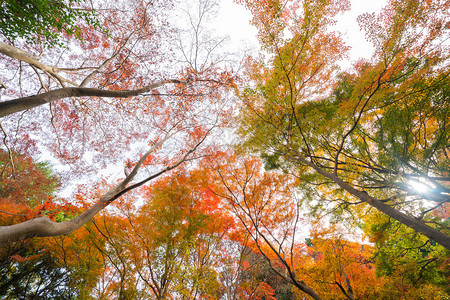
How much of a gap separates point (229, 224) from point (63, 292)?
9.10m

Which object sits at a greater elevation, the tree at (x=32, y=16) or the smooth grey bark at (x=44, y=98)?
the tree at (x=32, y=16)

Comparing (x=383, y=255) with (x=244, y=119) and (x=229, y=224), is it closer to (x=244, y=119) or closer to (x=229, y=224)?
(x=229, y=224)

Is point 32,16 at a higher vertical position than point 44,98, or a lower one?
higher

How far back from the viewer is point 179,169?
7.29 metres

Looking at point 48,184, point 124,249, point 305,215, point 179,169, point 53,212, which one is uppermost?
point 48,184

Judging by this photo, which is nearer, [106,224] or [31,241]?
[106,224]

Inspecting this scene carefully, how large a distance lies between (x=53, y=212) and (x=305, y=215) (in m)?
8.16

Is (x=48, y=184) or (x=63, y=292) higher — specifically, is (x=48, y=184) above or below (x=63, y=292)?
above

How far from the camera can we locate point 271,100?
5391 millimetres

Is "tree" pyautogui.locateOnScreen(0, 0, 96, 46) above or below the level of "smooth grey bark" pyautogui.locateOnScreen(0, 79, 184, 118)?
above

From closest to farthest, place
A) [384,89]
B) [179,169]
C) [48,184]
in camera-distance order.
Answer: [384,89] → [179,169] → [48,184]

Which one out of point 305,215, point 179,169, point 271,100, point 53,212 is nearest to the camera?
point 53,212

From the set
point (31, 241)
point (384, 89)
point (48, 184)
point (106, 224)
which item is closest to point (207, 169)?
point (106, 224)

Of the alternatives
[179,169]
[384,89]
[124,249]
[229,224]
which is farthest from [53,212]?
[384,89]
